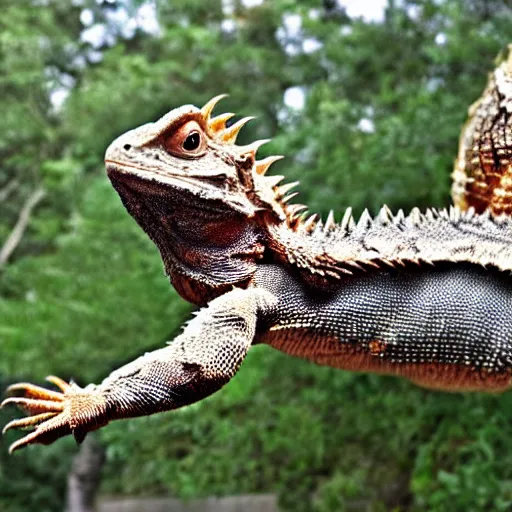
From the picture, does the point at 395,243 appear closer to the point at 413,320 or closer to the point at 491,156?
the point at 413,320

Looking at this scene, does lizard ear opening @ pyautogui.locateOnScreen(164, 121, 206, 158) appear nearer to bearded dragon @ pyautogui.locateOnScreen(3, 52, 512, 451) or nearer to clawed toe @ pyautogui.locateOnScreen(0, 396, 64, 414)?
bearded dragon @ pyautogui.locateOnScreen(3, 52, 512, 451)

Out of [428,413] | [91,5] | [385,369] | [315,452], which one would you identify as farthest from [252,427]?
[385,369]

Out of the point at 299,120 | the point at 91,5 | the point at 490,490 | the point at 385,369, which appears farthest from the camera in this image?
the point at 299,120

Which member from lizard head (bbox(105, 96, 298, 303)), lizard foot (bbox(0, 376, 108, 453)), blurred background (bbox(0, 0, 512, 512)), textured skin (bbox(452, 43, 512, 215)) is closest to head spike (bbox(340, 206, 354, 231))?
lizard head (bbox(105, 96, 298, 303))

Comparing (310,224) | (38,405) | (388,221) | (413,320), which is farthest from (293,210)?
(38,405)

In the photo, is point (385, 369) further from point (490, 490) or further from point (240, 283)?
point (490, 490)

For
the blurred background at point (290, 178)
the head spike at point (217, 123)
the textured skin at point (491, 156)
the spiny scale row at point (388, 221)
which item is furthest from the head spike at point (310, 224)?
the blurred background at point (290, 178)

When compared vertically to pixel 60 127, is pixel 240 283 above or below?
above
